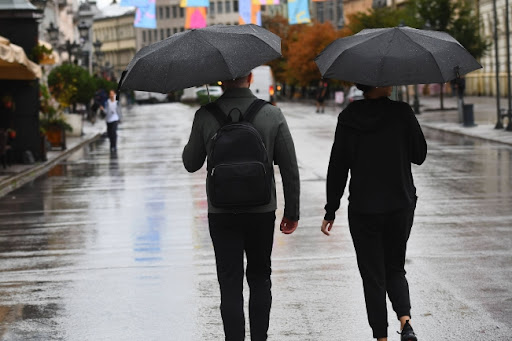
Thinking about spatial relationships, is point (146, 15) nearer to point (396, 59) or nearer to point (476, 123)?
point (476, 123)

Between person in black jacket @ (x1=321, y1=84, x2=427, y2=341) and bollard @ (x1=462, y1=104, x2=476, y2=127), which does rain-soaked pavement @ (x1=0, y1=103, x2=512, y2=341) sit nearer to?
person in black jacket @ (x1=321, y1=84, x2=427, y2=341)

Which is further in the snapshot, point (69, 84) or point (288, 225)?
point (69, 84)

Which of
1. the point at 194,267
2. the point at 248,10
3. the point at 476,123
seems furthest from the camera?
the point at 248,10

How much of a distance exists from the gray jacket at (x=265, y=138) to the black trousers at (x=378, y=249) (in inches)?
16.6

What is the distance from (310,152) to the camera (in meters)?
28.5

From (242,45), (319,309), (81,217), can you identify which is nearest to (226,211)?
(242,45)

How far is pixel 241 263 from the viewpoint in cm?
642

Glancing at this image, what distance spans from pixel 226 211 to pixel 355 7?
103 metres

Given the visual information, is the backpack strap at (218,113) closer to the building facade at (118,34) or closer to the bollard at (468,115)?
the bollard at (468,115)

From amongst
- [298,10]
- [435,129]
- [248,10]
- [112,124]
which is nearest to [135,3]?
[248,10]

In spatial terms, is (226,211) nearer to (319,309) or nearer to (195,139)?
(195,139)

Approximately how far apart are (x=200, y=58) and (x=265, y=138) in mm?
580

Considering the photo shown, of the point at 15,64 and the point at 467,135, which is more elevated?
the point at 15,64

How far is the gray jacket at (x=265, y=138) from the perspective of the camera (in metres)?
6.30
